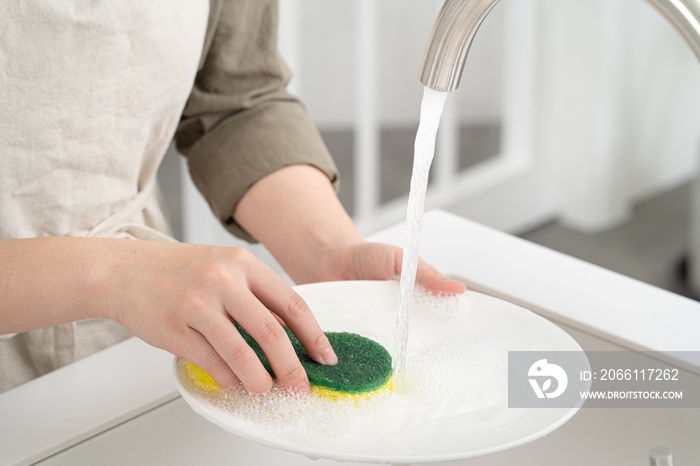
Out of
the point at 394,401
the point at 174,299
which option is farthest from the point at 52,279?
the point at 394,401

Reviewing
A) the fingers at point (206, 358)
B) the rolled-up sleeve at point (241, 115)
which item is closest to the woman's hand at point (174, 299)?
the fingers at point (206, 358)

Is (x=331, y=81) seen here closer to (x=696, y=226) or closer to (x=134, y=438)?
(x=696, y=226)

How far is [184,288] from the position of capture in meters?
0.46

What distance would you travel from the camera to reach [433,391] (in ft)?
1.58

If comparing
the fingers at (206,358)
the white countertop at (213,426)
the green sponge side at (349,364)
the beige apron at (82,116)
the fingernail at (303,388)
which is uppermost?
the beige apron at (82,116)

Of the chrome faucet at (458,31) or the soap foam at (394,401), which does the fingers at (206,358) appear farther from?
the chrome faucet at (458,31)

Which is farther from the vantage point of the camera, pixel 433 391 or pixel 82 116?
pixel 82 116

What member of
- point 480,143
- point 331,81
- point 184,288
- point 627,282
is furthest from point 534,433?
point 480,143

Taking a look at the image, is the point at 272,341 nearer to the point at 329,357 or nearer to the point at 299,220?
the point at 329,357

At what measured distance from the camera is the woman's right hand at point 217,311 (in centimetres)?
45

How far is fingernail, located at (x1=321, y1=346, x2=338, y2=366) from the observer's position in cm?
48

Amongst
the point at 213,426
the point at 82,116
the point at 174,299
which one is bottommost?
the point at 213,426

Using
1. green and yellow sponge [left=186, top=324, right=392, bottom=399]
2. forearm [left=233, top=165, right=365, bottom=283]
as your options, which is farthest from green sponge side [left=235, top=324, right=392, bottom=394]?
forearm [left=233, top=165, right=365, bottom=283]

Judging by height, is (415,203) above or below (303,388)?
above
